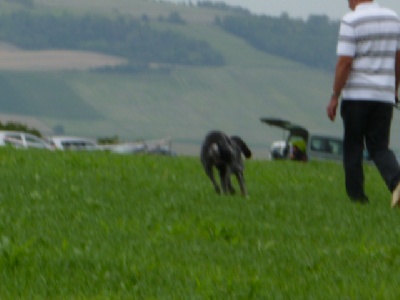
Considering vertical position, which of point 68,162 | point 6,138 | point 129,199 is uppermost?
point 129,199

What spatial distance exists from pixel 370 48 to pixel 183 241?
4667 mm

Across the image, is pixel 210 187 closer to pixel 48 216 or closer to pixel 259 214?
pixel 259 214

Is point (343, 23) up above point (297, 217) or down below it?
above

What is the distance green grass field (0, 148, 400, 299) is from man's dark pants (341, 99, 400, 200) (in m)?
0.33

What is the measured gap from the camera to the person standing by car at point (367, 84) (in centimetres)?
1395

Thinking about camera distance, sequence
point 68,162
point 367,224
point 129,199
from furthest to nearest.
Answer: point 68,162
point 129,199
point 367,224

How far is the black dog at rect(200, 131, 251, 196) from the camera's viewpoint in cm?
1441

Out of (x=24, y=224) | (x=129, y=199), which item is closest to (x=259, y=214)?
(x=129, y=199)

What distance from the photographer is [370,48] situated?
45.9ft

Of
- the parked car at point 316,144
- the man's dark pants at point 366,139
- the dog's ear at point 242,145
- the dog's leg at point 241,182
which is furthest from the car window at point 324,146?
the man's dark pants at point 366,139

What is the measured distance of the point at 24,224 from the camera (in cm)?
1047

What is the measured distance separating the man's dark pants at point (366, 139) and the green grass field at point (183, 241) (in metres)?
0.33

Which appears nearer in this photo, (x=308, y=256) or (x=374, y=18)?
(x=308, y=256)

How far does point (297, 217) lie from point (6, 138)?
4901cm
